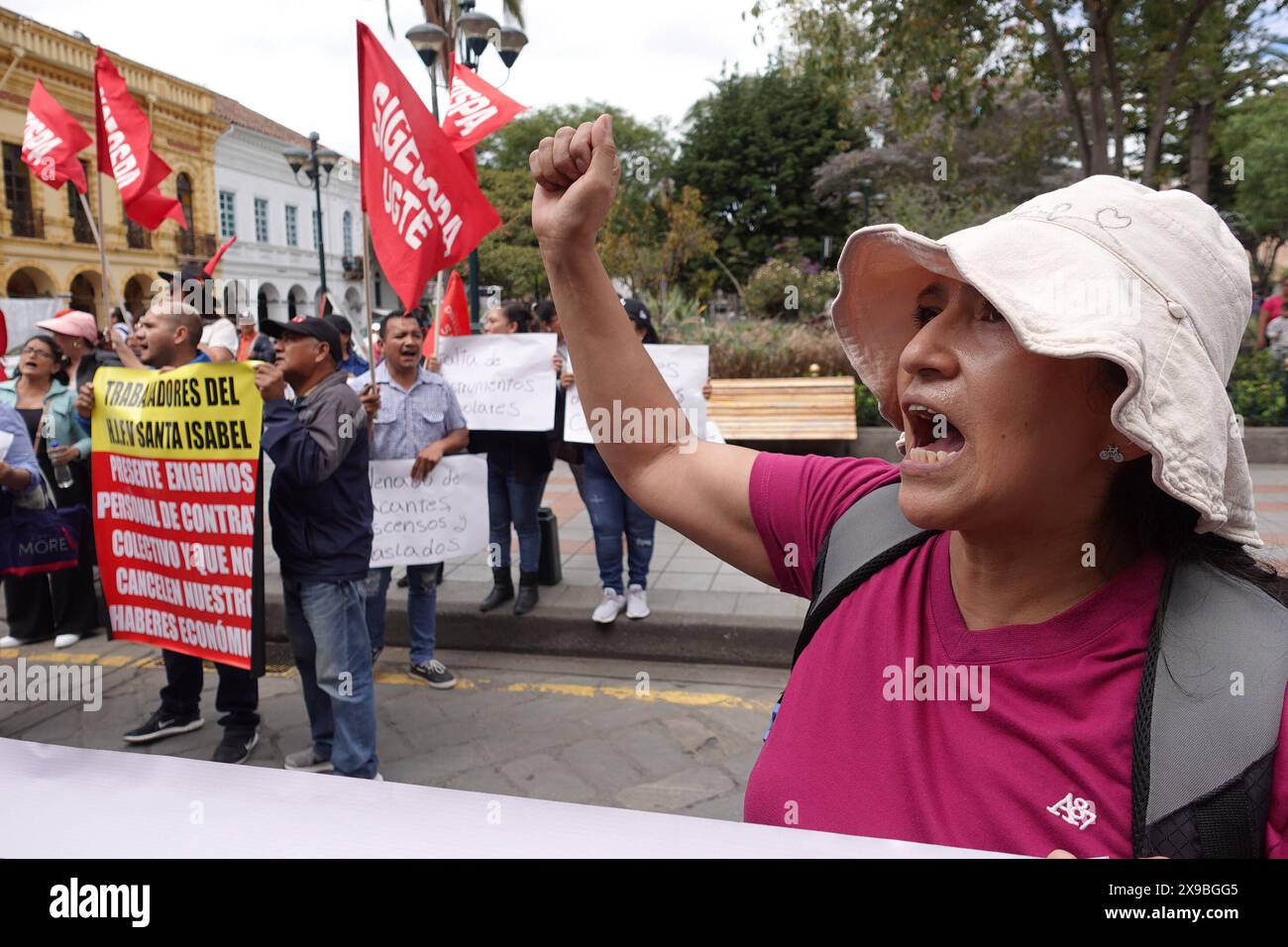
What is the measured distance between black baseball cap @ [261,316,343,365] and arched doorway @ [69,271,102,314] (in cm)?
3309

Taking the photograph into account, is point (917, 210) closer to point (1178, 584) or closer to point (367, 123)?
point (367, 123)

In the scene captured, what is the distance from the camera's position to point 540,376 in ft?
18.8

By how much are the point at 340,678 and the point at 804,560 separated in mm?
2742

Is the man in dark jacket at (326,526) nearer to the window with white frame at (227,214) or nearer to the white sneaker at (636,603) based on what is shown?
the white sneaker at (636,603)

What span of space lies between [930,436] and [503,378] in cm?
476

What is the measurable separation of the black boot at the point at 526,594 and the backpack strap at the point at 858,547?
422 cm

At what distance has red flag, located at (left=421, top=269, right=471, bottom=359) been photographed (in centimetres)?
629

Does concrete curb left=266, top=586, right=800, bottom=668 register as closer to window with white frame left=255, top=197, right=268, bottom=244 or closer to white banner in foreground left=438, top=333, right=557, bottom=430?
white banner in foreground left=438, top=333, right=557, bottom=430

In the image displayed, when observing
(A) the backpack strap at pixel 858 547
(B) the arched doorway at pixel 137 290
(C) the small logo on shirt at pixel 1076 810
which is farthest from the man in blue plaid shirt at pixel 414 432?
(B) the arched doorway at pixel 137 290

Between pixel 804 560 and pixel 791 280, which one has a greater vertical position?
pixel 791 280

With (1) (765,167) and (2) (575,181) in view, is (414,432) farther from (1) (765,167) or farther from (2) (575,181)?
(1) (765,167)

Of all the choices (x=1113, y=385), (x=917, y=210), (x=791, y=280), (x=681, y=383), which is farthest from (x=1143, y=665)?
(x=917, y=210)

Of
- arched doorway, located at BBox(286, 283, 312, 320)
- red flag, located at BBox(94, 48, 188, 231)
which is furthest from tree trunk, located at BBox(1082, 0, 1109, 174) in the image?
arched doorway, located at BBox(286, 283, 312, 320)

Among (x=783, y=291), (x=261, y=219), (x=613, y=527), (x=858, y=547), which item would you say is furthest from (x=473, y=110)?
(x=261, y=219)
